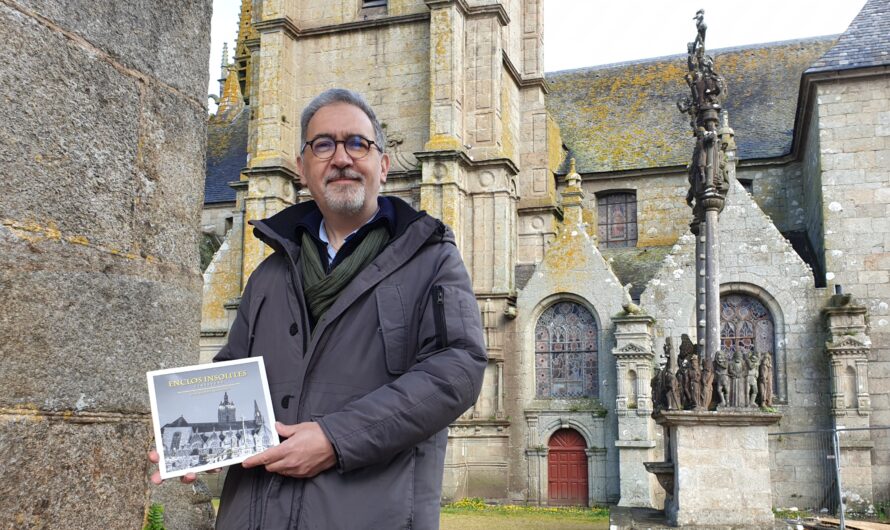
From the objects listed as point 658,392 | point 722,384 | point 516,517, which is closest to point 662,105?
point 516,517

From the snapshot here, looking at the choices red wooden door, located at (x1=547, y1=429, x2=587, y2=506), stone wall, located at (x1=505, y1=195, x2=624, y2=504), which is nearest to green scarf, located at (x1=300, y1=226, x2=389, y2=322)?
stone wall, located at (x1=505, y1=195, x2=624, y2=504)

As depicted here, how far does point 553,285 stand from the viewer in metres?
23.2

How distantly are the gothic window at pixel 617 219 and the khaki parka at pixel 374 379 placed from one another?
25198mm

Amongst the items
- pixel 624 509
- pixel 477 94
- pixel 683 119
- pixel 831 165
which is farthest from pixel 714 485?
pixel 683 119

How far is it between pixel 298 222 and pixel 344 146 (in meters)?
0.29

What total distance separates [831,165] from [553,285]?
6991 millimetres

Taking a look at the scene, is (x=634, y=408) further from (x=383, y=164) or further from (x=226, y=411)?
(x=226, y=411)

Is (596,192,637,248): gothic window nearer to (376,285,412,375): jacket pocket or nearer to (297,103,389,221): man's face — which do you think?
(297,103,389,221): man's face

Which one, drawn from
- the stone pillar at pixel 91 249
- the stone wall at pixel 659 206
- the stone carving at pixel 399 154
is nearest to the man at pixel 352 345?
the stone pillar at pixel 91 249

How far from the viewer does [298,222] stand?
110 inches

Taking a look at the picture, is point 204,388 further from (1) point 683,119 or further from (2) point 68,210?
(1) point 683,119

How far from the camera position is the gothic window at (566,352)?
22.8m

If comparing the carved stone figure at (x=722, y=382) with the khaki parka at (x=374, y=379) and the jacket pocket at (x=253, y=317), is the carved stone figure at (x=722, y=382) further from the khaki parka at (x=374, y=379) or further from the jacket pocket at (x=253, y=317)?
the jacket pocket at (x=253, y=317)

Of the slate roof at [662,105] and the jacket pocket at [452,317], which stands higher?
the slate roof at [662,105]
